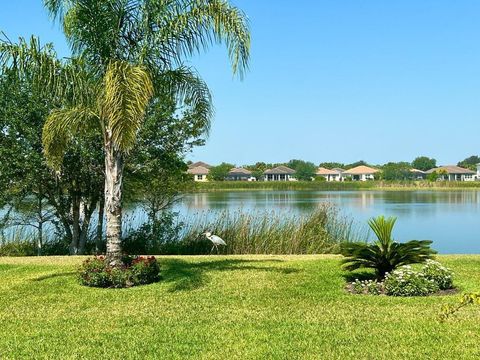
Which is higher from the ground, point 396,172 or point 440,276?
point 396,172

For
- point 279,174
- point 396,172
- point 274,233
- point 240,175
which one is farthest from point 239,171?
point 274,233

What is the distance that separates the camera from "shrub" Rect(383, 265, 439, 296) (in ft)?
27.2

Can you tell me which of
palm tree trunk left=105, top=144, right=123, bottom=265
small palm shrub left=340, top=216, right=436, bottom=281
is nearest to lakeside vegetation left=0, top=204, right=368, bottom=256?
small palm shrub left=340, top=216, right=436, bottom=281

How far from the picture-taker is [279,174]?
119m

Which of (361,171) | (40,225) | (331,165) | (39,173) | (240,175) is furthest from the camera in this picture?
(331,165)

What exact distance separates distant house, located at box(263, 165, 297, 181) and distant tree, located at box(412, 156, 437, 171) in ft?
137

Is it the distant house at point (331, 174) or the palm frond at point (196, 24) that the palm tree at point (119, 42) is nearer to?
the palm frond at point (196, 24)

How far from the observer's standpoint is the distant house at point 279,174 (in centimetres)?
11769

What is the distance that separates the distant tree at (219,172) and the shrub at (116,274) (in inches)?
3669

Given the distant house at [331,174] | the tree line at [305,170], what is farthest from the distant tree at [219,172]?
the distant house at [331,174]

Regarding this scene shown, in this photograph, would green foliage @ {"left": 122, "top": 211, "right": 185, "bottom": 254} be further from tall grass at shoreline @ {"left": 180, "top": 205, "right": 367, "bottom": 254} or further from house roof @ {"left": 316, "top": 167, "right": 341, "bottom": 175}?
house roof @ {"left": 316, "top": 167, "right": 341, "bottom": 175}

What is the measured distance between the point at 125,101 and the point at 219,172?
98.0 metres

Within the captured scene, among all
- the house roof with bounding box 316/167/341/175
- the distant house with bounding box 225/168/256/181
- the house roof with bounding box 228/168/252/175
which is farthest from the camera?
the house roof with bounding box 316/167/341/175

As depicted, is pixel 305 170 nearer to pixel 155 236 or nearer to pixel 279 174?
pixel 279 174
